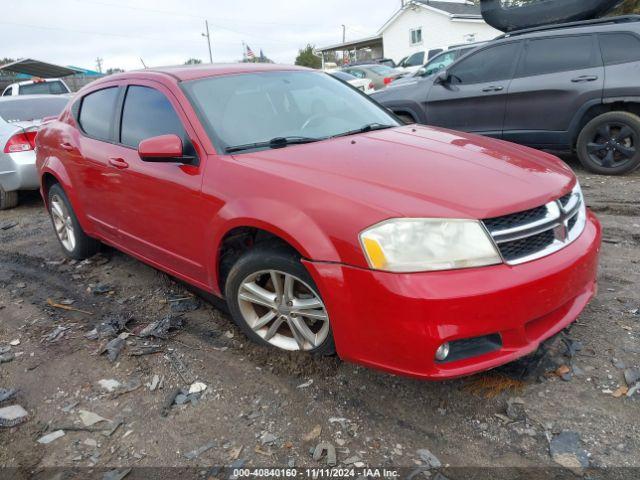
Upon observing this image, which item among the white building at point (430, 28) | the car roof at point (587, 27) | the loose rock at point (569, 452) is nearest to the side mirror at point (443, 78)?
the car roof at point (587, 27)

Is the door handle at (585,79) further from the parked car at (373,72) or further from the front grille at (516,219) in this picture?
the parked car at (373,72)

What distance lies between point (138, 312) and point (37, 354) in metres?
0.68

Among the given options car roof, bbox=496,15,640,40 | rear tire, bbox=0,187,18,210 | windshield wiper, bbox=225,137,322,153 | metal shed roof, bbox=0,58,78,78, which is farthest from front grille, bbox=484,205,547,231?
metal shed roof, bbox=0,58,78,78

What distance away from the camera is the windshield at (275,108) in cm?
304

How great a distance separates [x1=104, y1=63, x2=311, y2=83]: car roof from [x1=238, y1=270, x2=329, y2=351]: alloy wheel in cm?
147

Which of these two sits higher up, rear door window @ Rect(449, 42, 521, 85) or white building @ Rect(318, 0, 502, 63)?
white building @ Rect(318, 0, 502, 63)

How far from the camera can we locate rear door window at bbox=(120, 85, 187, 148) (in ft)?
10.5

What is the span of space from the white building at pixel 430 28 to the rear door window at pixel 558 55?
76.0ft

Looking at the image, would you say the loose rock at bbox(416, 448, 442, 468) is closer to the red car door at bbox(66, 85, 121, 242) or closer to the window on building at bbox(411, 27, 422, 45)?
the red car door at bbox(66, 85, 121, 242)

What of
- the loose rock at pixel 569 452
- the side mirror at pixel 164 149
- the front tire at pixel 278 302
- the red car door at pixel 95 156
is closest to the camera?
the loose rock at pixel 569 452

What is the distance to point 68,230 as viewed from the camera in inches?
184

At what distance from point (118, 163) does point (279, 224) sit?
167 cm

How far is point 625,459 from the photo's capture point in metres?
2.08

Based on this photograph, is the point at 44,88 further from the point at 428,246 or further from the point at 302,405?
the point at 428,246
